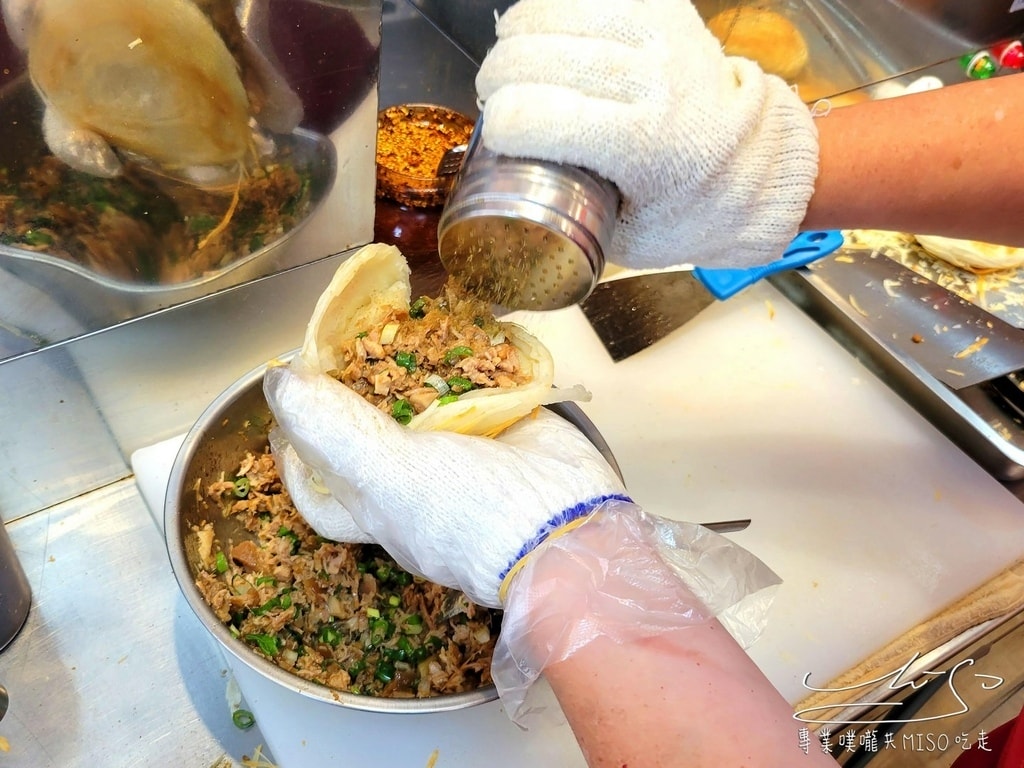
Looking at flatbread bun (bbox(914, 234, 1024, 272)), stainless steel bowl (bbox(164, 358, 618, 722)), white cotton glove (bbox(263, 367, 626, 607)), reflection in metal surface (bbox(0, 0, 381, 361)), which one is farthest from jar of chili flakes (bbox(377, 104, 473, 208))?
flatbread bun (bbox(914, 234, 1024, 272))

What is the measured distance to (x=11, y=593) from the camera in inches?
32.9

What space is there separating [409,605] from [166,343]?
45 centimetres

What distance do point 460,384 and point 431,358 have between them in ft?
0.14

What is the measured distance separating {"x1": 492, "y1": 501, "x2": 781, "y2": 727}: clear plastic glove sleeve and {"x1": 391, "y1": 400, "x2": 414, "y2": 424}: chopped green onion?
0.20m

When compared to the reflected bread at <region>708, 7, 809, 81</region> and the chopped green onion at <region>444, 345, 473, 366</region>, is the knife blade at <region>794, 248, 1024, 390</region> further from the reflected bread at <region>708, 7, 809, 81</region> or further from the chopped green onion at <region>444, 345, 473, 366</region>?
the chopped green onion at <region>444, 345, 473, 366</region>

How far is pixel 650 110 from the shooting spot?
56 centimetres

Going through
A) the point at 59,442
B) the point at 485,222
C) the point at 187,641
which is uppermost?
the point at 485,222

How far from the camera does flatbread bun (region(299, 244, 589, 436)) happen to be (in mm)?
695

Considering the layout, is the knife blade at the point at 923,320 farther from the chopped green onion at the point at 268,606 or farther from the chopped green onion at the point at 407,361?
the chopped green onion at the point at 268,606

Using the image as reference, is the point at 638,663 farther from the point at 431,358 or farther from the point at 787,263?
the point at 787,263

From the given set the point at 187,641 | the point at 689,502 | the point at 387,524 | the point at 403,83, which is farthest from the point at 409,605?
the point at 403,83

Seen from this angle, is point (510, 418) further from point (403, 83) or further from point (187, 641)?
point (403, 83)

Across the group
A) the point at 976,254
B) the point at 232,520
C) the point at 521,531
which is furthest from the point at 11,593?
the point at 976,254

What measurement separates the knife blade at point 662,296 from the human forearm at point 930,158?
41cm
